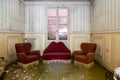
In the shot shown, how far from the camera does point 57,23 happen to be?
757 cm

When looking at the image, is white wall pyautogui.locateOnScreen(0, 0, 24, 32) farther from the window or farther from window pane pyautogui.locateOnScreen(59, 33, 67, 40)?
window pane pyautogui.locateOnScreen(59, 33, 67, 40)

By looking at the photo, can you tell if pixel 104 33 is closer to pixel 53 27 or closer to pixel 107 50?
pixel 107 50

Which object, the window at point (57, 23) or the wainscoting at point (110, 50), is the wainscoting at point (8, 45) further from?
the wainscoting at point (110, 50)

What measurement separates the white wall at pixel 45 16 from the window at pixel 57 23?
0.22 m

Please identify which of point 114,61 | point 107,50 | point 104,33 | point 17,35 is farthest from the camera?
point 17,35

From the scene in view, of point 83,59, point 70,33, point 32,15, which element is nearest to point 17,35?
point 32,15

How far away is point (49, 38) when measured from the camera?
24.9 feet

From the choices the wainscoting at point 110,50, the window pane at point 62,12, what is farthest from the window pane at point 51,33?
the wainscoting at point 110,50

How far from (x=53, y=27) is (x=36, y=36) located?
1025mm

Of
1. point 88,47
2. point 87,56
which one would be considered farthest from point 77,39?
point 87,56

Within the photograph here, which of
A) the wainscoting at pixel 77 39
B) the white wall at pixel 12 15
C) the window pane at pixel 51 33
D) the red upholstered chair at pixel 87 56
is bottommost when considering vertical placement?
the red upholstered chair at pixel 87 56

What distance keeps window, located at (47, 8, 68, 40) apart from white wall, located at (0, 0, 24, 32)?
145 cm

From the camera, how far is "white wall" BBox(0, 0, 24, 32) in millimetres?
5098

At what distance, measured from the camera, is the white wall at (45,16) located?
750 cm
